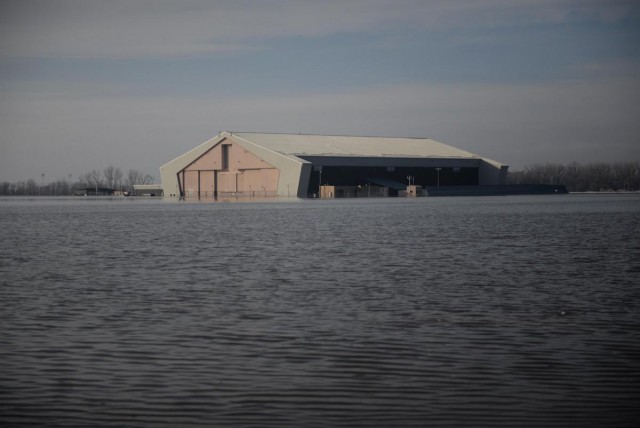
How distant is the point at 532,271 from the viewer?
2033 cm

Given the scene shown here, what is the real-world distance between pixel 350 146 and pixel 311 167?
16.7 m

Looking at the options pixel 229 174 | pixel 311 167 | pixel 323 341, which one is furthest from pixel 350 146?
pixel 323 341

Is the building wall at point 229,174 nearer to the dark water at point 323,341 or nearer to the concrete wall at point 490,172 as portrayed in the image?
the concrete wall at point 490,172

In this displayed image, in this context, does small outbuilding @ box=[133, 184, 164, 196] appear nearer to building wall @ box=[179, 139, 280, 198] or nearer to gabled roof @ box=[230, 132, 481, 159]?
building wall @ box=[179, 139, 280, 198]

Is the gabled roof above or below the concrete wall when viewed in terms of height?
above

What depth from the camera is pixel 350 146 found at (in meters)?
126

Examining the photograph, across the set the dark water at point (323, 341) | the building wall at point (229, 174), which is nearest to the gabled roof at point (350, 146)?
the building wall at point (229, 174)

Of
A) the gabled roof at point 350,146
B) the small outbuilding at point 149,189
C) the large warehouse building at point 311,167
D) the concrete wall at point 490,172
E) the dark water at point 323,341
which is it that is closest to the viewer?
the dark water at point 323,341

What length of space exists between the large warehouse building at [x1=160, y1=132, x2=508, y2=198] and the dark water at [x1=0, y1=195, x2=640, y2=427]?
8709 centimetres

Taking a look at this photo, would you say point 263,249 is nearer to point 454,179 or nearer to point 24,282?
point 24,282

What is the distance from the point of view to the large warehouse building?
113125 millimetres

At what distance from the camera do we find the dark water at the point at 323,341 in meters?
8.45

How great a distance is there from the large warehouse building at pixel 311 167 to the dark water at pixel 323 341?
87087mm

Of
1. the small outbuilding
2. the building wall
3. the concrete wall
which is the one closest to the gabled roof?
the concrete wall
